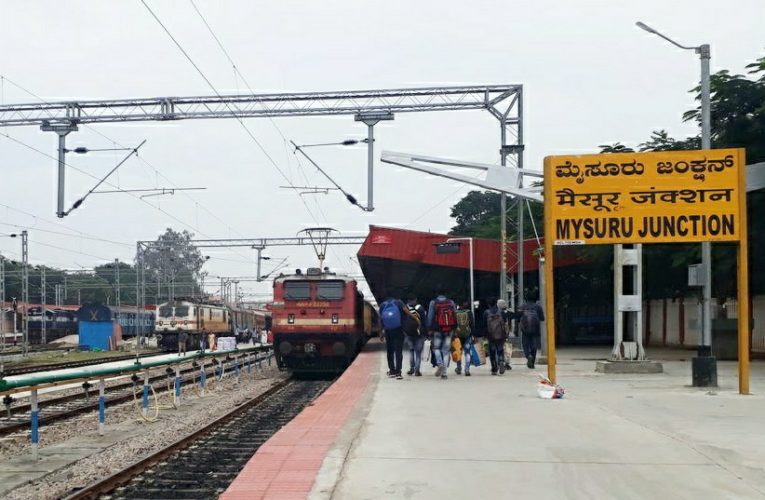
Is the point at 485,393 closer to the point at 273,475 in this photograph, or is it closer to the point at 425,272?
the point at 273,475

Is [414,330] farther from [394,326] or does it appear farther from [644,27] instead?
[644,27]

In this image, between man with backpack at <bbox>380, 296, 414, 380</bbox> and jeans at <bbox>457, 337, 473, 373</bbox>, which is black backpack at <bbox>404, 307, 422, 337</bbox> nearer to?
man with backpack at <bbox>380, 296, 414, 380</bbox>

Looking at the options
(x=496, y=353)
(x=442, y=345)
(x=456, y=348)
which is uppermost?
(x=442, y=345)

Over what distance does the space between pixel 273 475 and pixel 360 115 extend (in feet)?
66.0

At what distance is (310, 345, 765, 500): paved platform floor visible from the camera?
19.9 feet

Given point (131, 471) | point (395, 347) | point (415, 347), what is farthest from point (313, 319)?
point (131, 471)

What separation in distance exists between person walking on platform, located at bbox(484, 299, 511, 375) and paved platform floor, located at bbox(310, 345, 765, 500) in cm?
340

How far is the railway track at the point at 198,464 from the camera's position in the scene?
7.53 meters

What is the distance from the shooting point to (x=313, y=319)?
889 inches

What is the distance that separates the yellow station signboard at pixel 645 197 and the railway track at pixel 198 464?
5.77 metres

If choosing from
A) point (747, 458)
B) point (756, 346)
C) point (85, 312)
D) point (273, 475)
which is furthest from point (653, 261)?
point (85, 312)

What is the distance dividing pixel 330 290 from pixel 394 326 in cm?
769

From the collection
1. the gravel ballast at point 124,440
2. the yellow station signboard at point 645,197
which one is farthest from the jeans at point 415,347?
the yellow station signboard at point 645,197

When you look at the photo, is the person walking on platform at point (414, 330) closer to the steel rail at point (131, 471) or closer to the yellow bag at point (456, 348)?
the yellow bag at point (456, 348)
